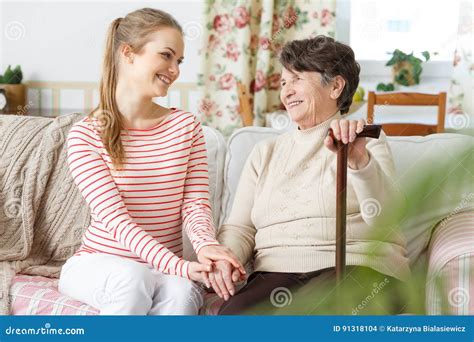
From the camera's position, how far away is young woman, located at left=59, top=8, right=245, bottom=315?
114cm

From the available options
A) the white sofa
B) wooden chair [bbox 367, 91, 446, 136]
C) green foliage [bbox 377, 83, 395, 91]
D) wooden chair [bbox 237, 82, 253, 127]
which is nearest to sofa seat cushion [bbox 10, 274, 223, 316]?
the white sofa

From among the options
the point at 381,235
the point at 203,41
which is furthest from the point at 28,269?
the point at 203,41

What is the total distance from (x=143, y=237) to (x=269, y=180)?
0.90ft

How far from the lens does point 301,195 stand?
1.28m

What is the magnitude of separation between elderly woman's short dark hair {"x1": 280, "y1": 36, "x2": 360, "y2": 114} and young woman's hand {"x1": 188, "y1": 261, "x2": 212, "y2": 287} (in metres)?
0.39

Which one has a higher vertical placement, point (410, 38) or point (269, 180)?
point (410, 38)

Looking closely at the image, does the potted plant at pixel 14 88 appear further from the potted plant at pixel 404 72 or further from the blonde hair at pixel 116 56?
the potted plant at pixel 404 72

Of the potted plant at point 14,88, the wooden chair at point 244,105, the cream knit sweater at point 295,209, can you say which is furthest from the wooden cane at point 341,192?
the wooden chair at point 244,105

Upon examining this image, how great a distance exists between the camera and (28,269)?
4.54ft

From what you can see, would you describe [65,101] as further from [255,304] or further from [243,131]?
[255,304]

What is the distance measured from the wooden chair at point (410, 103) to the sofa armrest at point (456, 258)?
36.4 inches

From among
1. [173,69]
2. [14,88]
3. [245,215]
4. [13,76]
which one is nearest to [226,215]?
[245,215]

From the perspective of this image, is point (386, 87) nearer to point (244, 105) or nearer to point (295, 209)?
point (244, 105)

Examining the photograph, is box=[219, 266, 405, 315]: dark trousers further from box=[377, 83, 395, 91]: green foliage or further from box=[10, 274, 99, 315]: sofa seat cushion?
box=[377, 83, 395, 91]: green foliage
